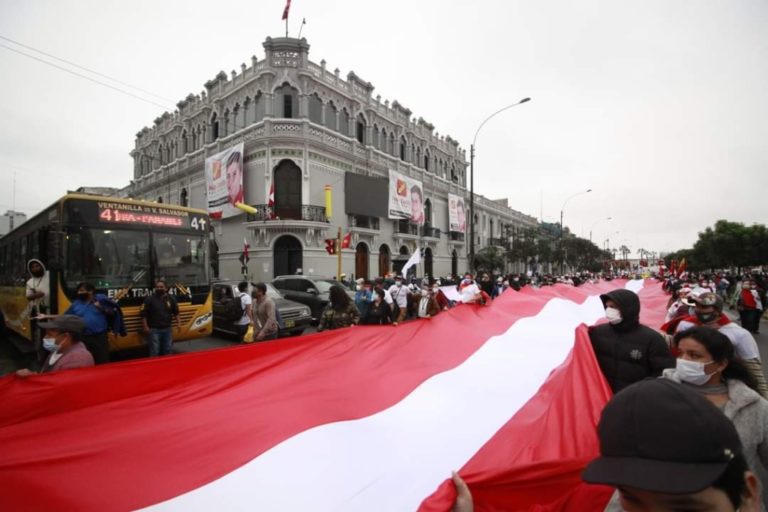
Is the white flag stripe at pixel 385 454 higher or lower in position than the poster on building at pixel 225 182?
lower

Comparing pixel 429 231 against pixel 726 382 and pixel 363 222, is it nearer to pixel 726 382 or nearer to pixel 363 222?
pixel 363 222

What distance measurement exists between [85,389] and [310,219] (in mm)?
22423

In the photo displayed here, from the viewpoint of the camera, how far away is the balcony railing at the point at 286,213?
81.3 feet

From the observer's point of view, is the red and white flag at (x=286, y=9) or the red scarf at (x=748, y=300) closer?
the red scarf at (x=748, y=300)

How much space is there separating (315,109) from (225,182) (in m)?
8.11

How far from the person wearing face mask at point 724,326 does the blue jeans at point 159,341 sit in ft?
27.4

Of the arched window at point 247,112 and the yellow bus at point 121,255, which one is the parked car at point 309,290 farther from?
the arched window at point 247,112

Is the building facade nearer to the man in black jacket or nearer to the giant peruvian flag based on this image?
the giant peruvian flag

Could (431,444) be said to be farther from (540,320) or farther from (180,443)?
(540,320)

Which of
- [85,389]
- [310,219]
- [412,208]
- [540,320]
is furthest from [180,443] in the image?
[412,208]

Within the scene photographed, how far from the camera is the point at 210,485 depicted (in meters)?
2.20

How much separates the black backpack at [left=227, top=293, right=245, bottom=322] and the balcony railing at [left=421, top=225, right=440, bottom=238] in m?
26.1

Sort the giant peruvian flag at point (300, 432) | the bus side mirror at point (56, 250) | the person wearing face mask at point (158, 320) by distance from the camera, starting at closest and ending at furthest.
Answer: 1. the giant peruvian flag at point (300, 432)
2. the bus side mirror at point (56, 250)
3. the person wearing face mask at point (158, 320)

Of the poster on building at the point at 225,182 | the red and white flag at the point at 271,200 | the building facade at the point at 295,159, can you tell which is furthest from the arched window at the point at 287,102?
the red and white flag at the point at 271,200
